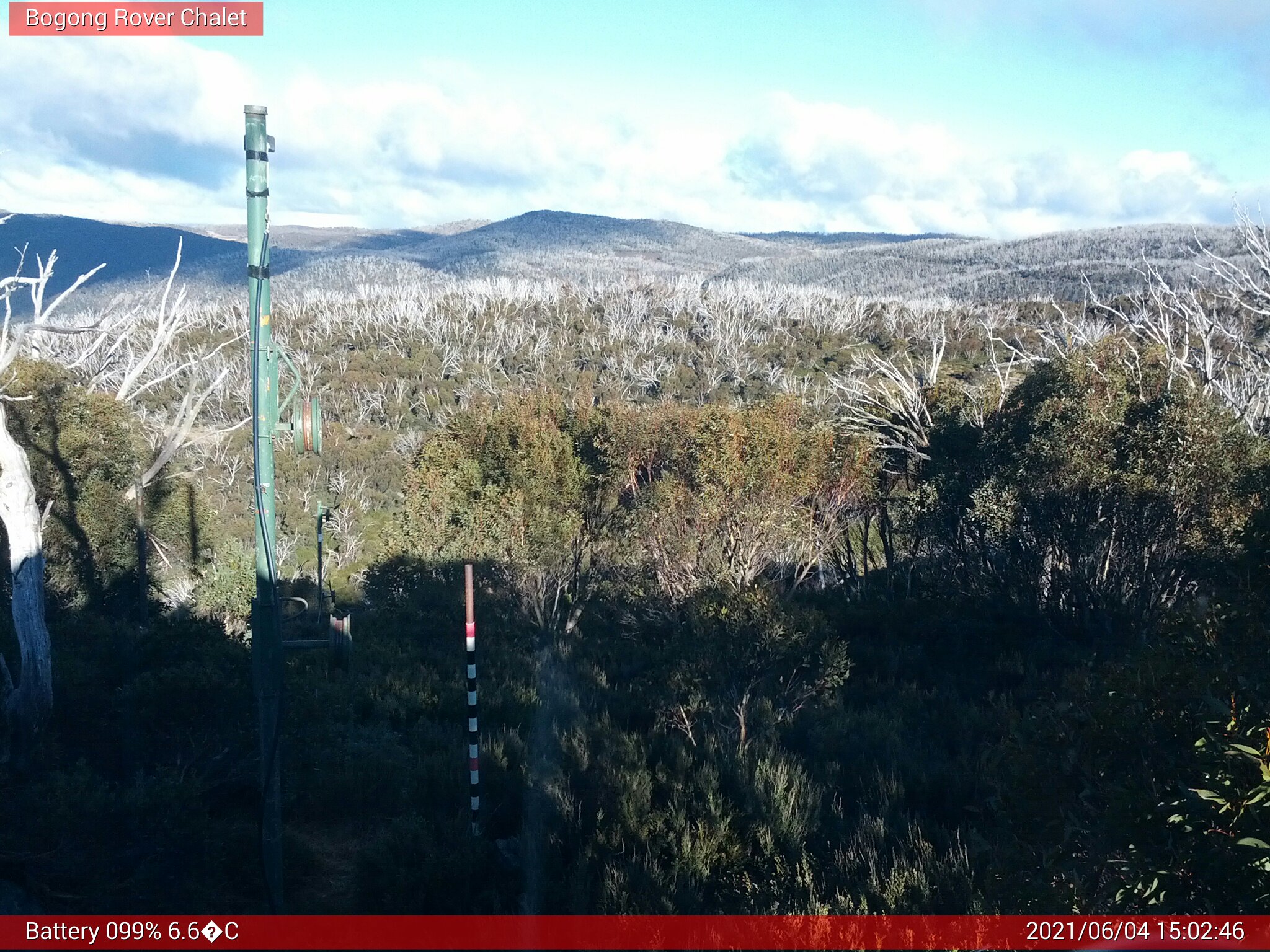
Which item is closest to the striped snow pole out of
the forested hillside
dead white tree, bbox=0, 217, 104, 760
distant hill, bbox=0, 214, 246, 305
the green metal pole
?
the forested hillside

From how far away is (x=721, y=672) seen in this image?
31.3 ft

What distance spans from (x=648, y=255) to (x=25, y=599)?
15023 cm

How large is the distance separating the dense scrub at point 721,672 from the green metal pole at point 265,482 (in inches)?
24.5

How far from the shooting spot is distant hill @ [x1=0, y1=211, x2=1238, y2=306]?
251 feet

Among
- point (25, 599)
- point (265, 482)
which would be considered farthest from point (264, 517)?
point (25, 599)

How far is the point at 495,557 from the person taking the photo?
14.5 meters

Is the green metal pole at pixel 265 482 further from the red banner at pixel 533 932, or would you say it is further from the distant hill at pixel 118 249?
the distant hill at pixel 118 249

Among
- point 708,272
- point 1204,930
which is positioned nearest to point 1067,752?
point 1204,930

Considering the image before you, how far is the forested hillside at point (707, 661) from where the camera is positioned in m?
4.01

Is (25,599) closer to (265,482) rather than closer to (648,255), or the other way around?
(265,482)

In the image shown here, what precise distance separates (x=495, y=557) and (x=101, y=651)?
6.98 metres

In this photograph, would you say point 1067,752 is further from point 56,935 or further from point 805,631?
point 805,631

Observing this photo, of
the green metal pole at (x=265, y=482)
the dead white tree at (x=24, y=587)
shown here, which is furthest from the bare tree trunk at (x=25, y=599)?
the green metal pole at (x=265, y=482)

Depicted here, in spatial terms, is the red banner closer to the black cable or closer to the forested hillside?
the forested hillside
